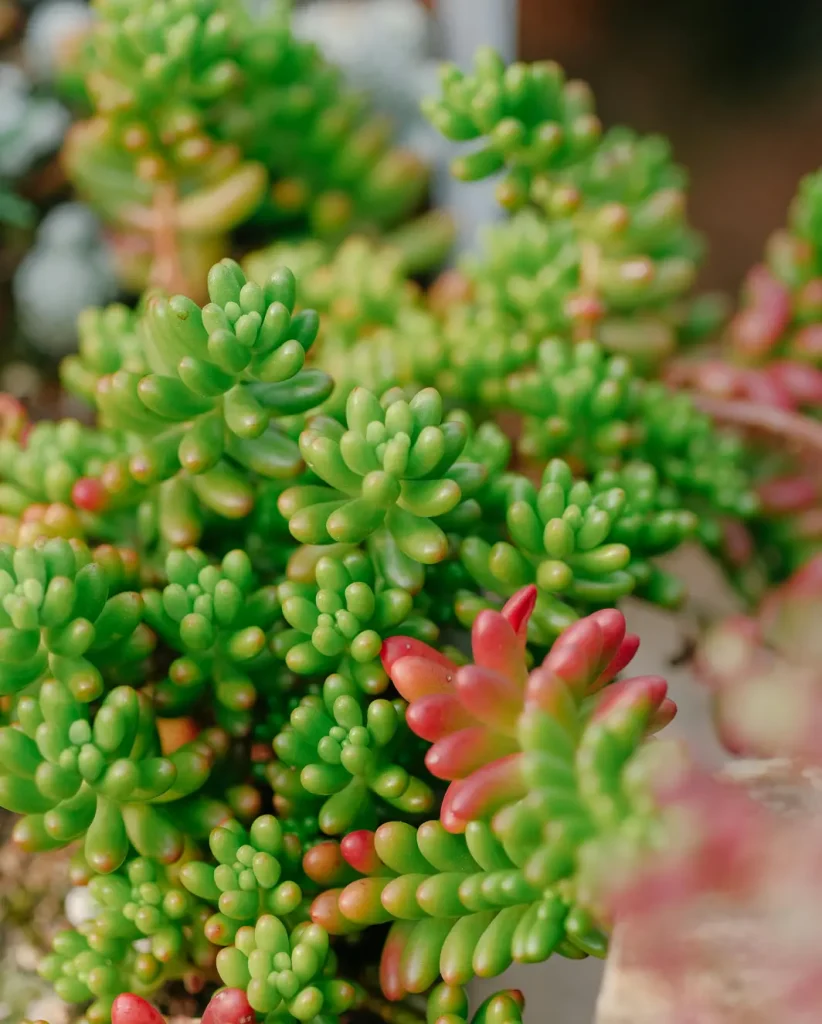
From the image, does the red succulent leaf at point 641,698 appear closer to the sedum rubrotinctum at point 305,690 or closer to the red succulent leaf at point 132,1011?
the sedum rubrotinctum at point 305,690

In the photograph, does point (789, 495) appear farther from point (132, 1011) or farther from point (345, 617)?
point (132, 1011)

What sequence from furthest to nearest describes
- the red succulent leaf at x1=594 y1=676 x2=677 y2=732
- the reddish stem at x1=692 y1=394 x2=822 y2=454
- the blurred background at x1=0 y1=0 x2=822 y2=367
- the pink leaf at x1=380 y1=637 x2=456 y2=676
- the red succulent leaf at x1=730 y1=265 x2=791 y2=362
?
the blurred background at x1=0 y1=0 x2=822 y2=367
the red succulent leaf at x1=730 y1=265 x2=791 y2=362
the reddish stem at x1=692 y1=394 x2=822 y2=454
the pink leaf at x1=380 y1=637 x2=456 y2=676
the red succulent leaf at x1=594 y1=676 x2=677 y2=732

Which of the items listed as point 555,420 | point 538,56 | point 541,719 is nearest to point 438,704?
point 541,719

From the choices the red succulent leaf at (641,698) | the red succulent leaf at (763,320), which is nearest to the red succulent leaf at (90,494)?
the red succulent leaf at (641,698)

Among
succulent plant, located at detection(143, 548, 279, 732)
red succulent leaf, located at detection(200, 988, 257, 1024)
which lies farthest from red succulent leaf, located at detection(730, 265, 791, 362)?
red succulent leaf, located at detection(200, 988, 257, 1024)

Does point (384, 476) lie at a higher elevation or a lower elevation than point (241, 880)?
higher

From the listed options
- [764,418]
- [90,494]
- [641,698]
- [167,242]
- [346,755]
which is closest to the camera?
[641,698]

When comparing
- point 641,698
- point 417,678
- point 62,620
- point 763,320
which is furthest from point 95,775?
point 763,320

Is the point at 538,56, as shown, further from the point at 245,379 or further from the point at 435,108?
the point at 245,379

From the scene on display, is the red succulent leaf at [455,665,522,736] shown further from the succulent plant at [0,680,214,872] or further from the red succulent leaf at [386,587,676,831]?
the succulent plant at [0,680,214,872]
